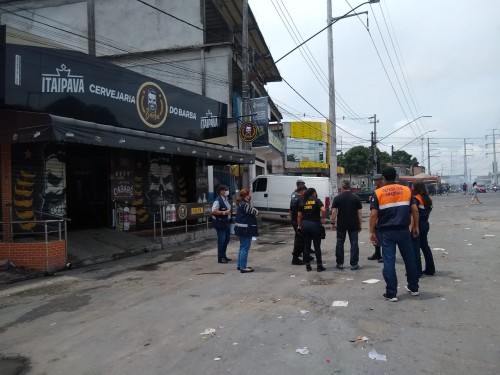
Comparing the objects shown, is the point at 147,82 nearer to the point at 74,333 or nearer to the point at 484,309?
the point at 74,333

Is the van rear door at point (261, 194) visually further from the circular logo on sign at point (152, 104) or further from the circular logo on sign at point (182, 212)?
the circular logo on sign at point (182, 212)

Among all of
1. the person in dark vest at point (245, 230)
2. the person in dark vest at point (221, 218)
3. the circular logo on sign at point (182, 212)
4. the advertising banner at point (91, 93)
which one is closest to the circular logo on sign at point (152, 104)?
the advertising banner at point (91, 93)

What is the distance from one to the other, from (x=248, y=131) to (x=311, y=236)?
9.67m

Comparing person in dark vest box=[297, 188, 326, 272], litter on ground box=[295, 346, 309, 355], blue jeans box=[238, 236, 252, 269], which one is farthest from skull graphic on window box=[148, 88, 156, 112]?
litter on ground box=[295, 346, 309, 355]

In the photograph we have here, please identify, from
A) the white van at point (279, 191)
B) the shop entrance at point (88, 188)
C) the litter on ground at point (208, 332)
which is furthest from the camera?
the white van at point (279, 191)

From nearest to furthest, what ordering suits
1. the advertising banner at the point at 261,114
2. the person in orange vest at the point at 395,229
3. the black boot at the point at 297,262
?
the person in orange vest at the point at 395,229
the black boot at the point at 297,262
the advertising banner at the point at 261,114

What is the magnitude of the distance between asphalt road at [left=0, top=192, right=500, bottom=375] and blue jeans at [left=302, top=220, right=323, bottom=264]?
0.35 metres

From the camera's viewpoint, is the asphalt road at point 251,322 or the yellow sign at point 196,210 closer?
the asphalt road at point 251,322

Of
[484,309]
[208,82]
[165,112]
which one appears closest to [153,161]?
[165,112]

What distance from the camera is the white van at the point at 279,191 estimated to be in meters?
20.5

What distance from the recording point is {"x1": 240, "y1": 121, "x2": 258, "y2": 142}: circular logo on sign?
57.9 ft

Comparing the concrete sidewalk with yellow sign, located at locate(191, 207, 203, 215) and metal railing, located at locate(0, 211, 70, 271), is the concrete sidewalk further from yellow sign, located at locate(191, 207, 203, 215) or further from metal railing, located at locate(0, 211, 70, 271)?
yellow sign, located at locate(191, 207, 203, 215)

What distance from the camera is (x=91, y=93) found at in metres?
12.1

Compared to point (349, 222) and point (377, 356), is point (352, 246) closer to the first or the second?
point (349, 222)
